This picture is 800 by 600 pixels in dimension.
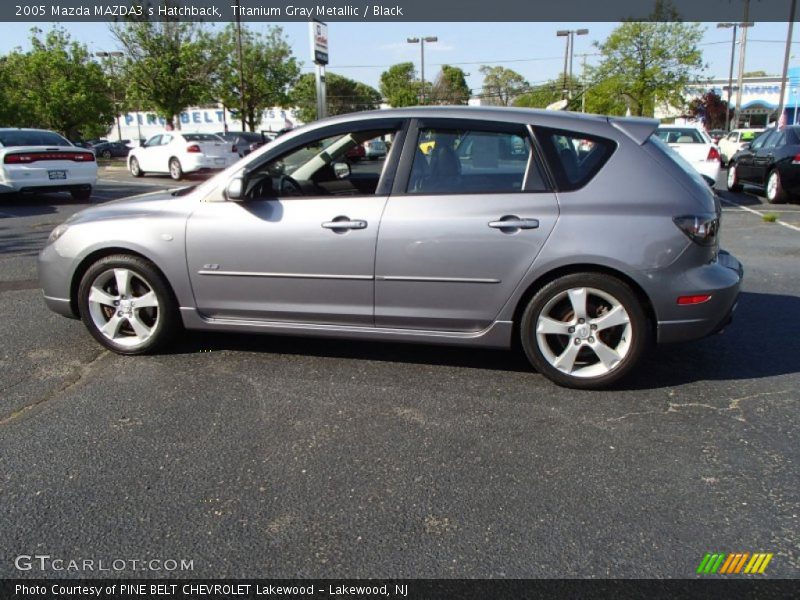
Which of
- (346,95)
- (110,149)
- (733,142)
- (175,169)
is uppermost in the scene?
(346,95)

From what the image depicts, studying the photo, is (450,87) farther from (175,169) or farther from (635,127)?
(635,127)

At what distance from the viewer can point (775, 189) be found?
1272cm

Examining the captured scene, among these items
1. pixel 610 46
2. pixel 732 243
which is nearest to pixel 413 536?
pixel 732 243

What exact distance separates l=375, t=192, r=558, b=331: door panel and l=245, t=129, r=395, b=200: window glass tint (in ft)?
1.23

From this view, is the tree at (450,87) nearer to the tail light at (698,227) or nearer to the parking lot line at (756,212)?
the parking lot line at (756,212)

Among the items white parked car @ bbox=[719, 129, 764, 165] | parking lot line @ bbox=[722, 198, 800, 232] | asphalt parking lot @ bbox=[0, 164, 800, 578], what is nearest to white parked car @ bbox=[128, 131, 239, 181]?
parking lot line @ bbox=[722, 198, 800, 232]

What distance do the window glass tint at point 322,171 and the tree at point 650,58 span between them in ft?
99.5

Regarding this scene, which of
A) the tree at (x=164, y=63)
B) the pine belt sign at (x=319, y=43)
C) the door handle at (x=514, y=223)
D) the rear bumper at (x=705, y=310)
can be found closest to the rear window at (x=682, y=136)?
the pine belt sign at (x=319, y=43)

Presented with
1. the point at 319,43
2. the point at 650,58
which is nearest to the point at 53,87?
the point at 319,43

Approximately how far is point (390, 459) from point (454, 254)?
131 centimetres

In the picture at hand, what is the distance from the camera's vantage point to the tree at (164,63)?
28.6 metres

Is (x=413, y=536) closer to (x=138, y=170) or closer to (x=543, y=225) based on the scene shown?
(x=543, y=225)

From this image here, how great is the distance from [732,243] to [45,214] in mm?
11237

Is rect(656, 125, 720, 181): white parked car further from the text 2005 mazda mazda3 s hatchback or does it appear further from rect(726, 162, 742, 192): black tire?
the text 2005 mazda mazda3 s hatchback
